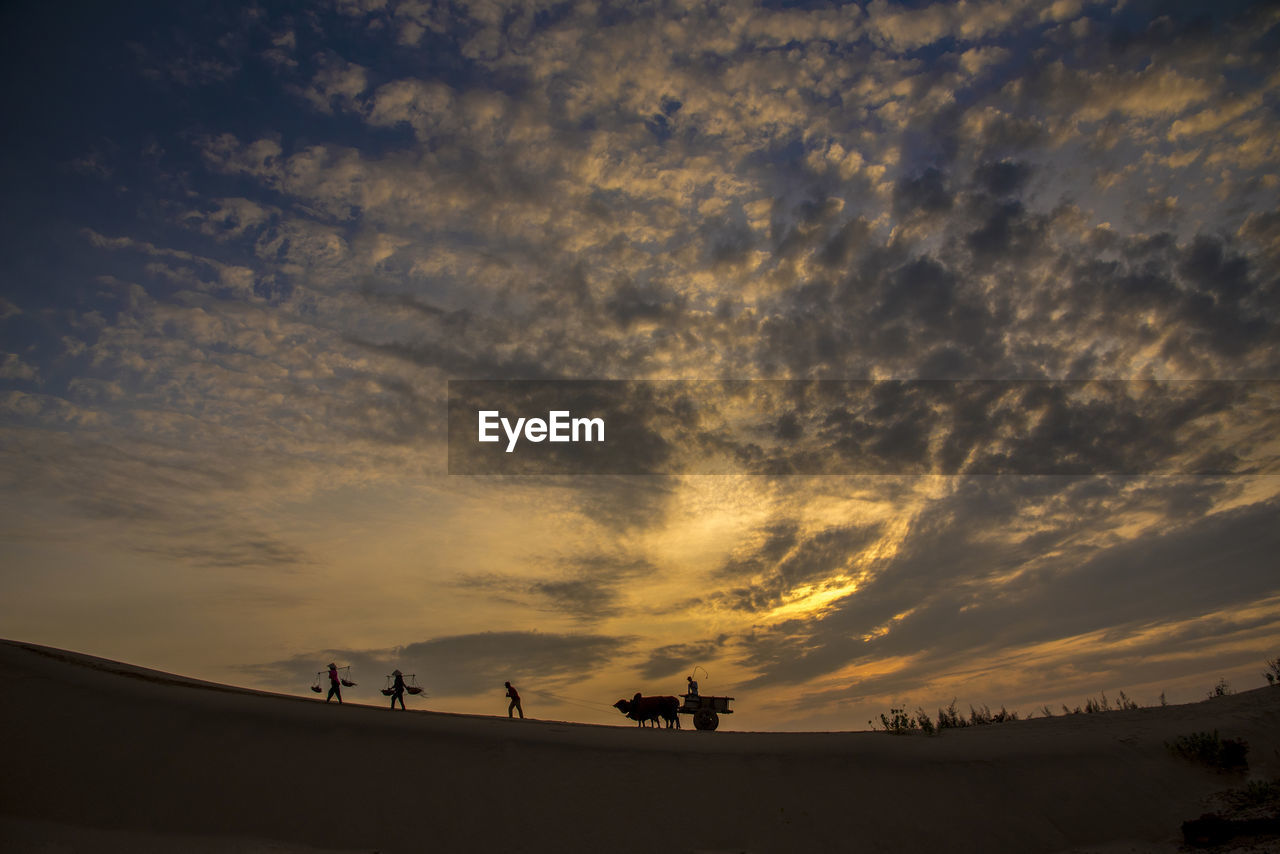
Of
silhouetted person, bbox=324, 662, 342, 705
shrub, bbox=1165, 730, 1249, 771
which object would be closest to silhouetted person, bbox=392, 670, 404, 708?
silhouetted person, bbox=324, 662, 342, 705

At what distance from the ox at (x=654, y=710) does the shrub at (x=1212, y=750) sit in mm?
15387

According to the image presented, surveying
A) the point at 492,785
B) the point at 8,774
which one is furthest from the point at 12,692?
the point at 492,785

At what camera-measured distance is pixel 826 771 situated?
57.6 feet

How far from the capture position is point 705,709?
90.9 feet

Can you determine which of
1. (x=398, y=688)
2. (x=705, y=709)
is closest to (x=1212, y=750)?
(x=705, y=709)

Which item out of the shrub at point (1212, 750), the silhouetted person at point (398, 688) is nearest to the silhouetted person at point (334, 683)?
the silhouetted person at point (398, 688)

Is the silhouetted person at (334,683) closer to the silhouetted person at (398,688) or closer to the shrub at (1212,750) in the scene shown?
the silhouetted person at (398,688)

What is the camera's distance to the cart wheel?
27.5m

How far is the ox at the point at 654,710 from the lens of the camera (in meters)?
27.2

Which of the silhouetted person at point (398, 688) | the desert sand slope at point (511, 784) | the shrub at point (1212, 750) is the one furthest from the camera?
the silhouetted person at point (398, 688)

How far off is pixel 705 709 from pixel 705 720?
1.36 ft

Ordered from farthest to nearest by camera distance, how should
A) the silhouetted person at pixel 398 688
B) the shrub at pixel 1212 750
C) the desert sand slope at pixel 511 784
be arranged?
the silhouetted person at pixel 398 688
the shrub at pixel 1212 750
the desert sand slope at pixel 511 784

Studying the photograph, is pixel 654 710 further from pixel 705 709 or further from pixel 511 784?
pixel 511 784

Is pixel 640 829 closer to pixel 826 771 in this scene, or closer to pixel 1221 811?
pixel 826 771
